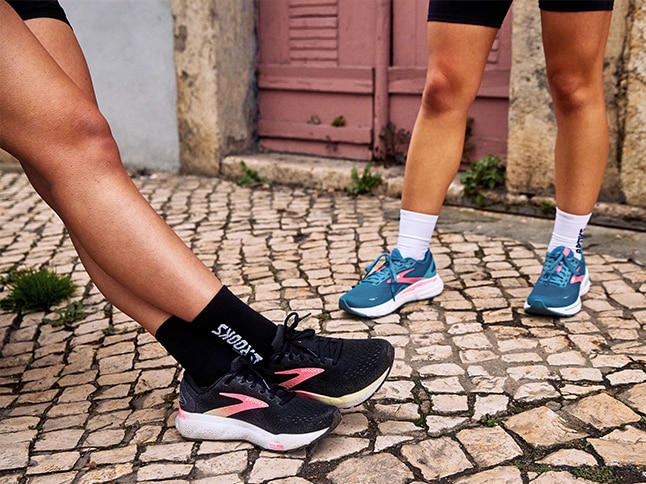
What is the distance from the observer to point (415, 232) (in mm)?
2828

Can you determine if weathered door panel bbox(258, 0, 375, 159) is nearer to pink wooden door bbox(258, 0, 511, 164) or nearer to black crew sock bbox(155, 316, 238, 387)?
pink wooden door bbox(258, 0, 511, 164)

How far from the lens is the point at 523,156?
4.25 meters

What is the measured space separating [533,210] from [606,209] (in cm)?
37

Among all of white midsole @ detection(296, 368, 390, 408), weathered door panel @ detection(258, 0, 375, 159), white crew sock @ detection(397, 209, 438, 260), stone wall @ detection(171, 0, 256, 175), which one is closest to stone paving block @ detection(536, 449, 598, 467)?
white midsole @ detection(296, 368, 390, 408)

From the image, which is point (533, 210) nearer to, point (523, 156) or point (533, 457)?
point (523, 156)

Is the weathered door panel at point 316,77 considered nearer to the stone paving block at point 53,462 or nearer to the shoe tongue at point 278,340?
the shoe tongue at point 278,340

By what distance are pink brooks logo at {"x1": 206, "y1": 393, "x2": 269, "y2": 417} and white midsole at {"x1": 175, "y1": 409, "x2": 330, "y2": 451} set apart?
2 cm

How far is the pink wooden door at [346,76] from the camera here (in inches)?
183

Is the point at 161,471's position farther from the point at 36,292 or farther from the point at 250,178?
the point at 250,178

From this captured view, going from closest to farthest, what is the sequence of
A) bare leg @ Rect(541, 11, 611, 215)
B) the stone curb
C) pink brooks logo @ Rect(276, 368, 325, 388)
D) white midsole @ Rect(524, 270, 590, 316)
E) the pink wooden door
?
pink brooks logo @ Rect(276, 368, 325, 388), bare leg @ Rect(541, 11, 611, 215), white midsole @ Rect(524, 270, 590, 316), the stone curb, the pink wooden door

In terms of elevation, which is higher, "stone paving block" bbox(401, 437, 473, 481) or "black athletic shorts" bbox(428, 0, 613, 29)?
"black athletic shorts" bbox(428, 0, 613, 29)

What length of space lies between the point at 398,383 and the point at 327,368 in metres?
0.37

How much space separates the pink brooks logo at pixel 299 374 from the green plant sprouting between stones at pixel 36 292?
1.44 meters

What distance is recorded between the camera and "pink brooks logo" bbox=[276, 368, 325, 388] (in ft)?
6.51
